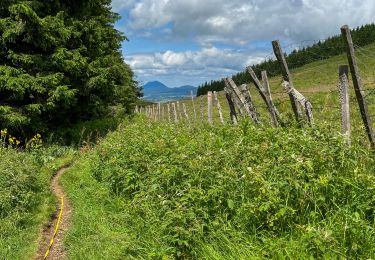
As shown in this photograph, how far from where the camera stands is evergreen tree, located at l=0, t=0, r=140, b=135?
16.2 m

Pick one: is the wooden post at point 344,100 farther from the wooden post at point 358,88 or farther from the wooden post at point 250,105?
the wooden post at point 250,105

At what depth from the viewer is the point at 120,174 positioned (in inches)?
336

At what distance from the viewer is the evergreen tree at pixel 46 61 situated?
1622 centimetres

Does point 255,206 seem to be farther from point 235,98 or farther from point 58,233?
point 235,98

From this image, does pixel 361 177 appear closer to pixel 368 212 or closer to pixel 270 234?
pixel 368 212

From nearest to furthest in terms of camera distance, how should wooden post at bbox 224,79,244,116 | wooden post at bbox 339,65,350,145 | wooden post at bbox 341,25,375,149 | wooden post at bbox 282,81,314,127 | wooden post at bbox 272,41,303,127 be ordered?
wooden post at bbox 341,25,375,149 → wooden post at bbox 339,65,350,145 → wooden post at bbox 282,81,314,127 → wooden post at bbox 272,41,303,127 → wooden post at bbox 224,79,244,116

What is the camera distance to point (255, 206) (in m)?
4.81

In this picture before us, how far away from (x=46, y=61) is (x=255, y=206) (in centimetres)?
1456

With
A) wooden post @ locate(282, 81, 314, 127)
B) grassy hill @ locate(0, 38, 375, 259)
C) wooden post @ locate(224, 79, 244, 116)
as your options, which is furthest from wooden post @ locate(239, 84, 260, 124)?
wooden post @ locate(282, 81, 314, 127)

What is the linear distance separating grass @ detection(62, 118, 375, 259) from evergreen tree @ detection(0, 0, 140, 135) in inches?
411

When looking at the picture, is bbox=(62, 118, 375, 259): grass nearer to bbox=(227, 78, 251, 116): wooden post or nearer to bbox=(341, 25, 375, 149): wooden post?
bbox=(341, 25, 375, 149): wooden post

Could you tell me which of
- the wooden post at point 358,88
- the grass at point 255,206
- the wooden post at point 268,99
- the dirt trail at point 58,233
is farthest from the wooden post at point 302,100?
the dirt trail at point 58,233

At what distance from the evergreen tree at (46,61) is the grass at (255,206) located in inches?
411

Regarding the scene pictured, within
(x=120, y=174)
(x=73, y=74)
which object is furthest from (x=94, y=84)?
(x=120, y=174)
